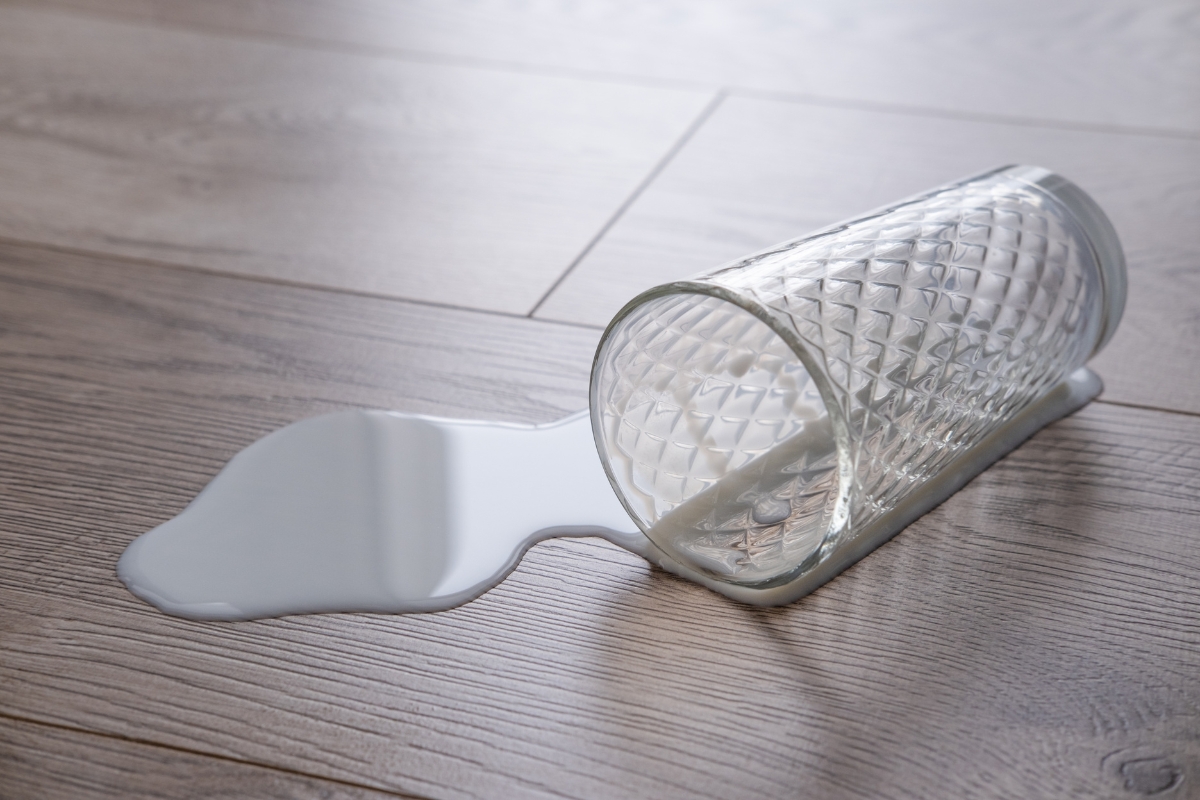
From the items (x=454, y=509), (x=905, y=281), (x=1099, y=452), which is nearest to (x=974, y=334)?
(x=905, y=281)

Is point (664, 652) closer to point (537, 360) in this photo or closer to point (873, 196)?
point (537, 360)

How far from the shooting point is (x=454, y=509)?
56cm

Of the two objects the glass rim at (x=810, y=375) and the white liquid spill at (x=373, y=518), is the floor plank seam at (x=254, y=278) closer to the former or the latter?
the white liquid spill at (x=373, y=518)

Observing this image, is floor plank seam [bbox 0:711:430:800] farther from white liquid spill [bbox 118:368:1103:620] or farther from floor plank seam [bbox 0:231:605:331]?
floor plank seam [bbox 0:231:605:331]

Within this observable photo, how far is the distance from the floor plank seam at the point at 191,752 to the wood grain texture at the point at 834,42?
823 millimetres

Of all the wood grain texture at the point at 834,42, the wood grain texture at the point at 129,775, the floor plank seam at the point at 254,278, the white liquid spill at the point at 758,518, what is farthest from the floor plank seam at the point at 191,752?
the wood grain texture at the point at 834,42

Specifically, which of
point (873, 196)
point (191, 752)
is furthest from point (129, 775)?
point (873, 196)

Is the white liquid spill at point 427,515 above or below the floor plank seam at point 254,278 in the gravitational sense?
above

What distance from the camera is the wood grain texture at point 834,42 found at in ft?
3.43

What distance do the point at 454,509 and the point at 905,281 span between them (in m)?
0.25

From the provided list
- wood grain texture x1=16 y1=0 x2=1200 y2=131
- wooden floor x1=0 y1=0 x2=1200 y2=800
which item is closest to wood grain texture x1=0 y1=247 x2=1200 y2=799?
wooden floor x1=0 y1=0 x2=1200 y2=800

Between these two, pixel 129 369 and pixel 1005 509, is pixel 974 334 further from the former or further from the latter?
pixel 129 369

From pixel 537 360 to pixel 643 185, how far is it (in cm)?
27

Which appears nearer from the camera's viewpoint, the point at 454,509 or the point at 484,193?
the point at 454,509
